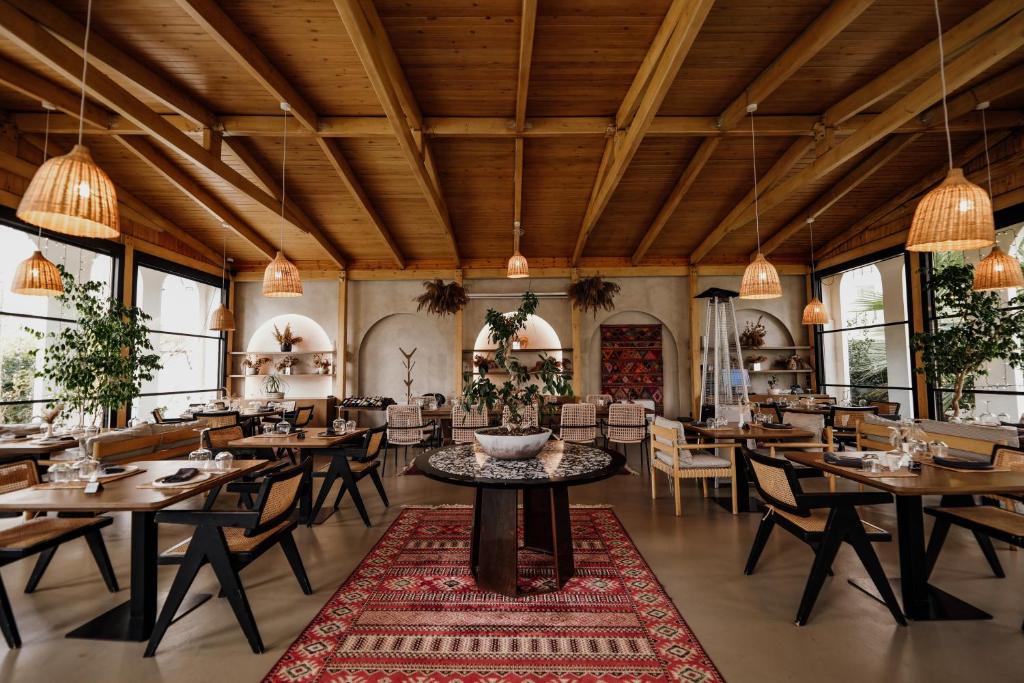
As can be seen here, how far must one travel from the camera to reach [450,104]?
564 cm

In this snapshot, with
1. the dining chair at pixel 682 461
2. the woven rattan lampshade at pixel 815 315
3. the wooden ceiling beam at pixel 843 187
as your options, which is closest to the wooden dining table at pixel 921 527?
the dining chair at pixel 682 461

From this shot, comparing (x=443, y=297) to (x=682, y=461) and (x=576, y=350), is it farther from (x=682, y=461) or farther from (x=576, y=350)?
(x=682, y=461)

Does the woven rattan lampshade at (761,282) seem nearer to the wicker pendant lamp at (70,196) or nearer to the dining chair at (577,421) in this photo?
the dining chair at (577,421)

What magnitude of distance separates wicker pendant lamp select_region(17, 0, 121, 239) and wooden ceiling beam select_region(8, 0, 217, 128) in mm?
2494

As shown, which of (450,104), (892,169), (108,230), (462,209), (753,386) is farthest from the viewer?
(753,386)

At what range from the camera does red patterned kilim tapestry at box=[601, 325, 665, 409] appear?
9.88m

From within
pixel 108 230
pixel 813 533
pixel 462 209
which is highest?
pixel 462 209

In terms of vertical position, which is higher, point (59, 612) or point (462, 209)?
point (462, 209)

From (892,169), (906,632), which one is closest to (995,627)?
(906,632)

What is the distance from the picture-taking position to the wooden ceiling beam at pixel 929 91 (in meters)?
3.96

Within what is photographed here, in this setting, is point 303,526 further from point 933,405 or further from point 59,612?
point 933,405

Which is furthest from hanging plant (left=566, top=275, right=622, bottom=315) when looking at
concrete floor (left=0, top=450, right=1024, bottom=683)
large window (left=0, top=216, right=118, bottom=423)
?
large window (left=0, top=216, right=118, bottom=423)

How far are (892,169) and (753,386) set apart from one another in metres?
4.45

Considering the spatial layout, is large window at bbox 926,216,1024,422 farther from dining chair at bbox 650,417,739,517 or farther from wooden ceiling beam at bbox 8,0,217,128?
wooden ceiling beam at bbox 8,0,217,128
